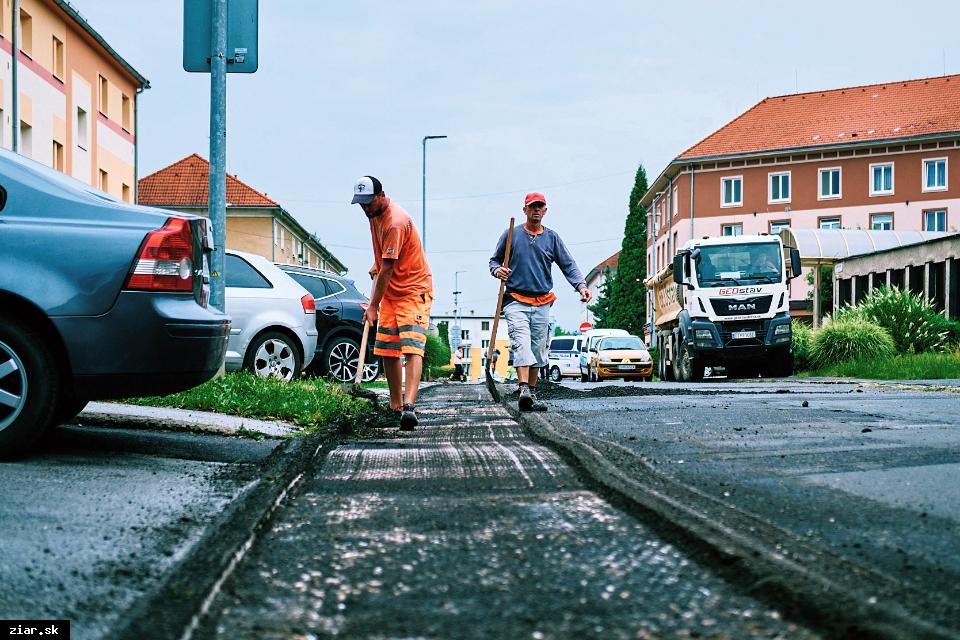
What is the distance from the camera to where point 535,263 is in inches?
387

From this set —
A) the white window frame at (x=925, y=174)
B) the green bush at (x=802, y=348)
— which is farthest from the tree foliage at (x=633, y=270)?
the green bush at (x=802, y=348)

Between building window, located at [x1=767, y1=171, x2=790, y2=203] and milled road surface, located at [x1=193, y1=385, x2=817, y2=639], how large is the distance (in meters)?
60.8

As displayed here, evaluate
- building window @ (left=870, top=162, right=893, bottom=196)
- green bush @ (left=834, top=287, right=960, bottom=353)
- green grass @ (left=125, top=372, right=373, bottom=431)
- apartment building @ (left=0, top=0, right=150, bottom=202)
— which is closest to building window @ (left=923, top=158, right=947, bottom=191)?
building window @ (left=870, top=162, right=893, bottom=196)

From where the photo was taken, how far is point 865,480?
4586 millimetres

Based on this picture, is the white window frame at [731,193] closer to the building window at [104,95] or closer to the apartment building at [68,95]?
the apartment building at [68,95]

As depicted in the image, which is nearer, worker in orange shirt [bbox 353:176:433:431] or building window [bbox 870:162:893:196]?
worker in orange shirt [bbox 353:176:433:431]

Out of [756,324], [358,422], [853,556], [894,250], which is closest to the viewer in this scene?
[853,556]

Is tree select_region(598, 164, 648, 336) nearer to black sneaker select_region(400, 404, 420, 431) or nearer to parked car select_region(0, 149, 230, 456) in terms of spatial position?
black sneaker select_region(400, 404, 420, 431)

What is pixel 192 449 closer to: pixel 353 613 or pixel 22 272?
pixel 22 272

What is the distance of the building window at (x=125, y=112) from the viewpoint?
142ft

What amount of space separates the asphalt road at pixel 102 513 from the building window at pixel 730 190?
60229mm

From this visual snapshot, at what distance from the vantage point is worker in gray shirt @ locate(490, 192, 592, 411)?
32.0 ft

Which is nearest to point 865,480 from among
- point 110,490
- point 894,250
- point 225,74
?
point 110,490

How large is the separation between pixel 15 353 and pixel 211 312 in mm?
1075
